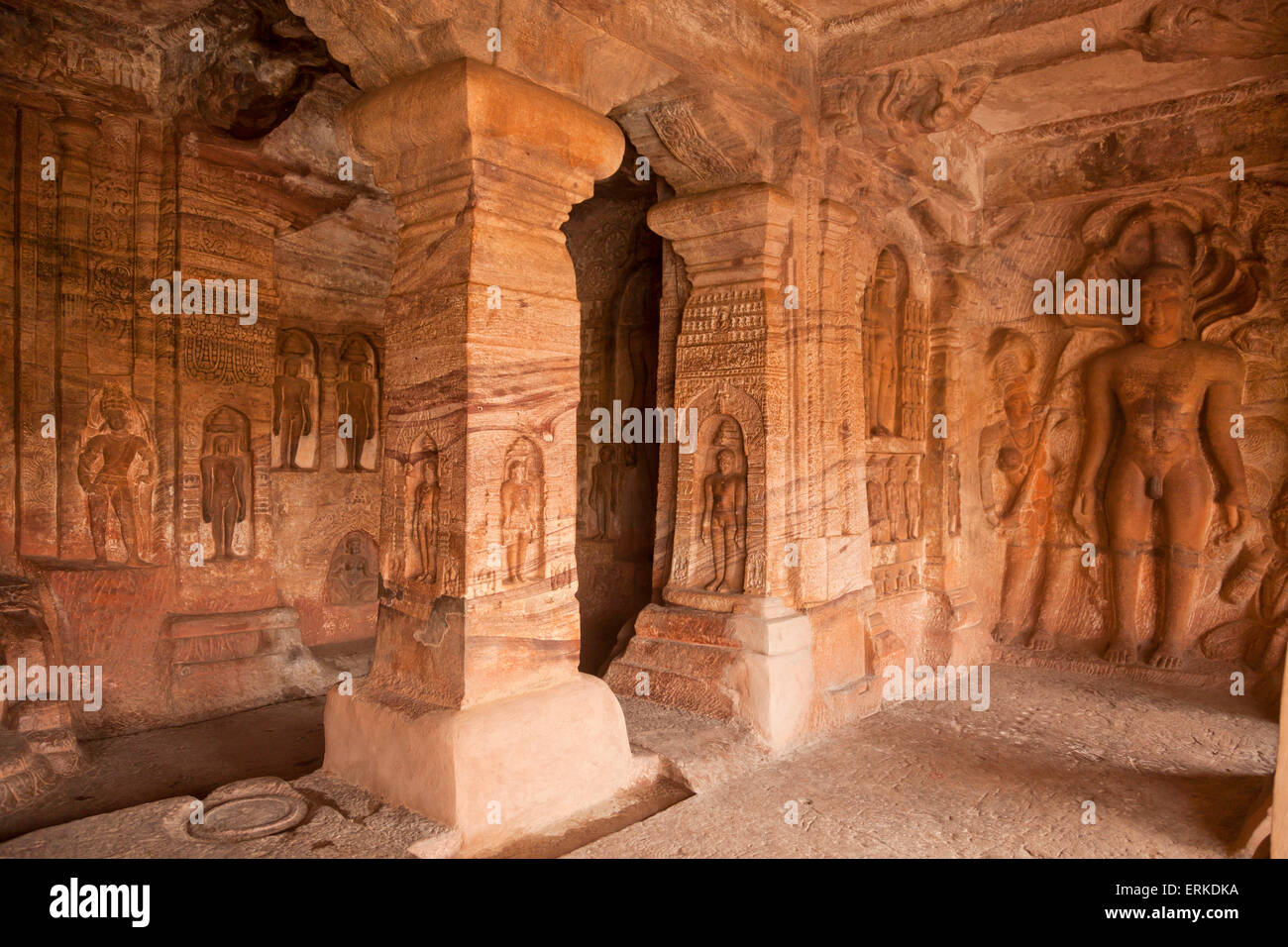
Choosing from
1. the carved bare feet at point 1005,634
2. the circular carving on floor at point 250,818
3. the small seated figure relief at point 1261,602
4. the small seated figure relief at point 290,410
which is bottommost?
the circular carving on floor at point 250,818

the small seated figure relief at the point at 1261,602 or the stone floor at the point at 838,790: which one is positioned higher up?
the small seated figure relief at the point at 1261,602

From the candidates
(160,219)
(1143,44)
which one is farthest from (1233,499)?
(160,219)

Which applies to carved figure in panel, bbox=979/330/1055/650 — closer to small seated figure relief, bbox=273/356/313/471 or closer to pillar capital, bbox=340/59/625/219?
pillar capital, bbox=340/59/625/219

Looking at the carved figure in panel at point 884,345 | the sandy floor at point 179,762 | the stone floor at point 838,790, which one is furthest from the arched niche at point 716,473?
the sandy floor at point 179,762

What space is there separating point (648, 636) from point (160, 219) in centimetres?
354

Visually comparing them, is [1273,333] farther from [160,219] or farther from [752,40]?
[160,219]

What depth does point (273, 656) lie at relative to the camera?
5.23 metres

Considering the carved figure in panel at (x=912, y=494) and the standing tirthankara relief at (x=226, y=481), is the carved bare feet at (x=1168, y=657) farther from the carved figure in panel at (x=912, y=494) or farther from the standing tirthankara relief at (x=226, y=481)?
the standing tirthankara relief at (x=226, y=481)

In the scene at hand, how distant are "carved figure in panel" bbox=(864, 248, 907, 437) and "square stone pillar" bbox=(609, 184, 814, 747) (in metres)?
1.17

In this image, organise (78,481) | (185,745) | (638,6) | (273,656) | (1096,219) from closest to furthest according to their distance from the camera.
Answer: (638,6), (185,745), (78,481), (273,656), (1096,219)

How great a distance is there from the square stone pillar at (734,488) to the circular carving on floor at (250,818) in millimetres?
1800

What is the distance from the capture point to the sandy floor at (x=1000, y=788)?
319 centimetres

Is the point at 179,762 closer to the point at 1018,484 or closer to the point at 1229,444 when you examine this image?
the point at 1018,484

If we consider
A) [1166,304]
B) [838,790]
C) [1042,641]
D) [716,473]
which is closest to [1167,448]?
Answer: [1166,304]
